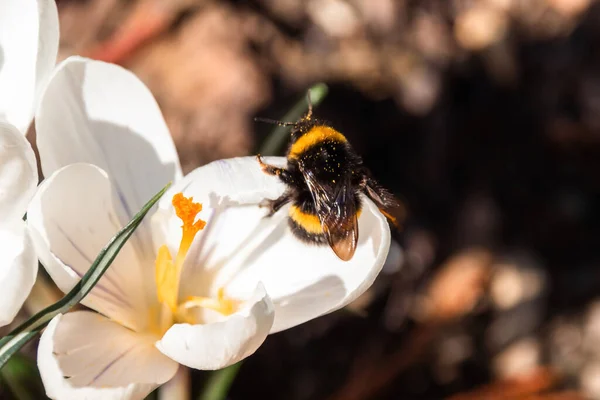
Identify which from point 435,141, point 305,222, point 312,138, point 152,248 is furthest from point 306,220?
point 435,141

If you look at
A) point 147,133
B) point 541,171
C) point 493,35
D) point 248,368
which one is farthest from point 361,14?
point 147,133

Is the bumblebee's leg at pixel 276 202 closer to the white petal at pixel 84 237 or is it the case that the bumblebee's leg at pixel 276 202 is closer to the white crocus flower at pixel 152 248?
the white crocus flower at pixel 152 248

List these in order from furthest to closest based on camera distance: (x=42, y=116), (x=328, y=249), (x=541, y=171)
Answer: (x=541, y=171) → (x=328, y=249) → (x=42, y=116)

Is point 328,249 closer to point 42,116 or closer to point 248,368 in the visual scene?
point 42,116

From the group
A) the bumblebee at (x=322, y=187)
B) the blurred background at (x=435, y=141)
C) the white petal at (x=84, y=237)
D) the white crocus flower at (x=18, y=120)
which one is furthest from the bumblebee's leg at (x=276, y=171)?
the blurred background at (x=435, y=141)

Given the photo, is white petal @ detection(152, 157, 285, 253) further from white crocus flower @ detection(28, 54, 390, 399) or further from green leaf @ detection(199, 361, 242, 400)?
green leaf @ detection(199, 361, 242, 400)

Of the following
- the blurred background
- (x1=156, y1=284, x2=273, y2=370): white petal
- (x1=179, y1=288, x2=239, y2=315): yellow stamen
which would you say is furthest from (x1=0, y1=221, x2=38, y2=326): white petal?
the blurred background
